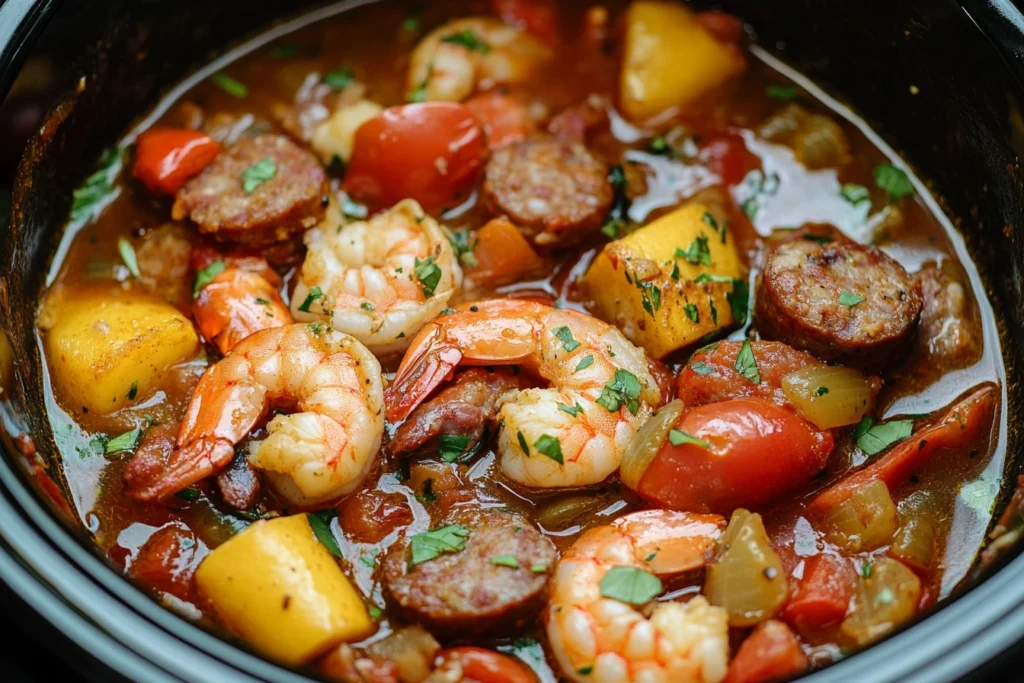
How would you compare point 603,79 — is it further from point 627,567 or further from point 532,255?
point 627,567

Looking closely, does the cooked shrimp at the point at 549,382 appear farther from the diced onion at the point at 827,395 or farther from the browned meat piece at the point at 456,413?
the diced onion at the point at 827,395

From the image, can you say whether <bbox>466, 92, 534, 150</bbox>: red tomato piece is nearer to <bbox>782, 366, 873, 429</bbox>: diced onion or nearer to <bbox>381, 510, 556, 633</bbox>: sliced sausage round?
<bbox>782, 366, 873, 429</bbox>: diced onion

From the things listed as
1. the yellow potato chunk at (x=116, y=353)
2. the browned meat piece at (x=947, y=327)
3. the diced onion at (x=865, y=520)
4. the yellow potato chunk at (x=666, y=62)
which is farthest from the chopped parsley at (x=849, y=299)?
the yellow potato chunk at (x=116, y=353)

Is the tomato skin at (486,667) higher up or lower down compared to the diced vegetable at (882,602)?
lower down

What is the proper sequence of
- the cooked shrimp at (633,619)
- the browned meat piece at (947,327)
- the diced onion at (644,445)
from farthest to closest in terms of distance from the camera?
the browned meat piece at (947,327)
the diced onion at (644,445)
the cooked shrimp at (633,619)

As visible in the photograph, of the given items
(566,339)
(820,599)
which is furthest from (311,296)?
(820,599)

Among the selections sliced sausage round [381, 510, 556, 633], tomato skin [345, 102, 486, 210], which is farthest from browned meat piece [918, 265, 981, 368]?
tomato skin [345, 102, 486, 210]
